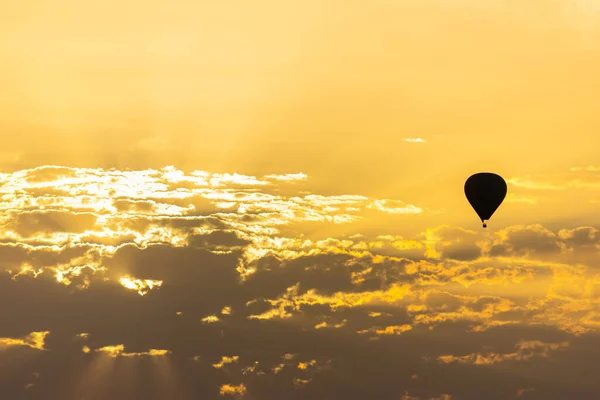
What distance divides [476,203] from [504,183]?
7122 mm

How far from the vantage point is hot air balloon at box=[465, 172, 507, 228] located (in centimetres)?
14375

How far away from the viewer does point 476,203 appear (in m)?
145

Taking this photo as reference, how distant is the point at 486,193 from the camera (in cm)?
14388

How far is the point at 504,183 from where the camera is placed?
146250mm

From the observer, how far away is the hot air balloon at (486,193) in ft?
472
